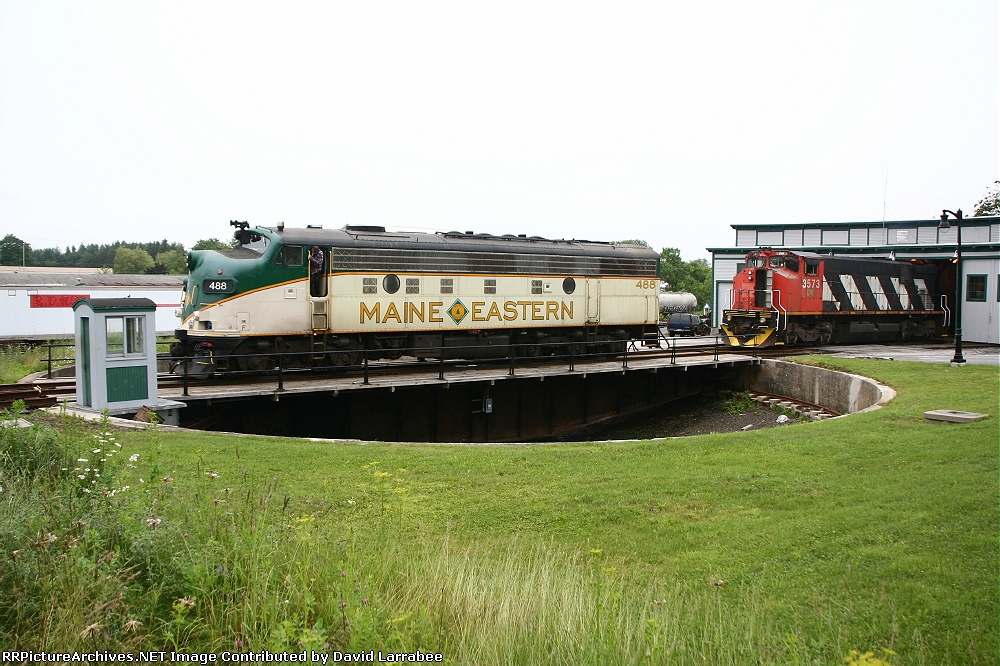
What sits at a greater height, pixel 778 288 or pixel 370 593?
pixel 778 288

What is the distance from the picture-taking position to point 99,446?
26.1 ft

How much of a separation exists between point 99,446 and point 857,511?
27.6 ft

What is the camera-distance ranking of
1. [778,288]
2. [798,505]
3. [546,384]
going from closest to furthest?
[798,505] → [546,384] → [778,288]

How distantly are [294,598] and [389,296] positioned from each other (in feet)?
49.8

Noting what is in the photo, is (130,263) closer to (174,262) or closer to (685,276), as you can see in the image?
(174,262)

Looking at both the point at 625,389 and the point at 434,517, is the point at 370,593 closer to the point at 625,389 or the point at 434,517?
the point at 434,517

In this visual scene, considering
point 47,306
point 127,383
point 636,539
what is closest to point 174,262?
point 47,306

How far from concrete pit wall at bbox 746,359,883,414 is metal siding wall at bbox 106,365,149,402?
53.2ft

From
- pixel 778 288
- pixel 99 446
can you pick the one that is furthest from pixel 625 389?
pixel 99 446

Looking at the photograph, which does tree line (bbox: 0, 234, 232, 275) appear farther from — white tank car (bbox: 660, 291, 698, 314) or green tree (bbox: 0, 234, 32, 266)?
white tank car (bbox: 660, 291, 698, 314)

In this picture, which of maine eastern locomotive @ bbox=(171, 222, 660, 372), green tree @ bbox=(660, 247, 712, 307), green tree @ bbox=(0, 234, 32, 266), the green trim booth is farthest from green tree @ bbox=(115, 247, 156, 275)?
the green trim booth

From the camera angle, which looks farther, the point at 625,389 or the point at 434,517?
the point at 625,389

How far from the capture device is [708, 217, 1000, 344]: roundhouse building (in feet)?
110

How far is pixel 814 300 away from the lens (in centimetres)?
3019
